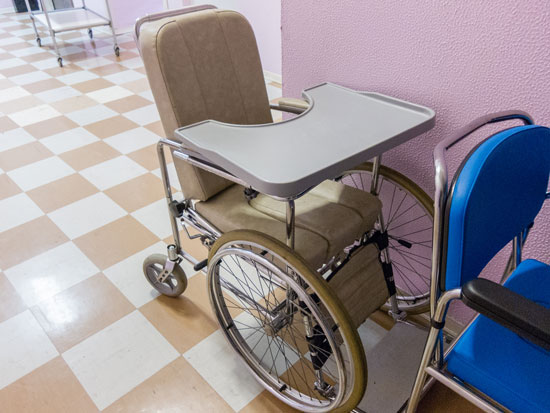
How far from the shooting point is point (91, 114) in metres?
3.07

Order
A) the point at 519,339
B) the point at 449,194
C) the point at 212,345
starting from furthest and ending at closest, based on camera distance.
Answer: the point at 212,345 → the point at 519,339 → the point at 449,194

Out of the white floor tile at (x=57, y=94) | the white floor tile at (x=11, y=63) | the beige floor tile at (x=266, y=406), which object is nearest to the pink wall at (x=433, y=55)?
the beige floor tile at (x=266, y=406)

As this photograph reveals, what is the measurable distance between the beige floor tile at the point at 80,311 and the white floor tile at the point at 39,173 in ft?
2.98

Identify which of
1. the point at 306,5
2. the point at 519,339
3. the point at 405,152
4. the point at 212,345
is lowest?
the point at 212,345

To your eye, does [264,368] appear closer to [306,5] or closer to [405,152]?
[405,152]

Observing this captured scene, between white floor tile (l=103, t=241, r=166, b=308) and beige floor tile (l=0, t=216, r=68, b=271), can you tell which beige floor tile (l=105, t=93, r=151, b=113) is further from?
white floor tile (l=103, t=241, r=166, b=308)

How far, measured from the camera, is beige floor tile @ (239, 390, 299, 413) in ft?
4.24

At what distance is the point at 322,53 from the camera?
144cm

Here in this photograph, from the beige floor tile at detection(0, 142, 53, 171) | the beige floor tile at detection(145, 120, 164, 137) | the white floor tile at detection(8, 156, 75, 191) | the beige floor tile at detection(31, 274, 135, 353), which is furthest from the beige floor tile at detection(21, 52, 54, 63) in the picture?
the beige floor tile at detection(31, 274, 135, 353)

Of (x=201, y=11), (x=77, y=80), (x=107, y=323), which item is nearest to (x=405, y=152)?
(x=201, y=11)

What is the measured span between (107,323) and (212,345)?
1.37 feet

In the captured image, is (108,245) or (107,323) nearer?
(107,323)

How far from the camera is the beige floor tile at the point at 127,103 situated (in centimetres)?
315

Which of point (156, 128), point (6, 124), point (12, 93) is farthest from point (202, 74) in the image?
point (12, 93)
